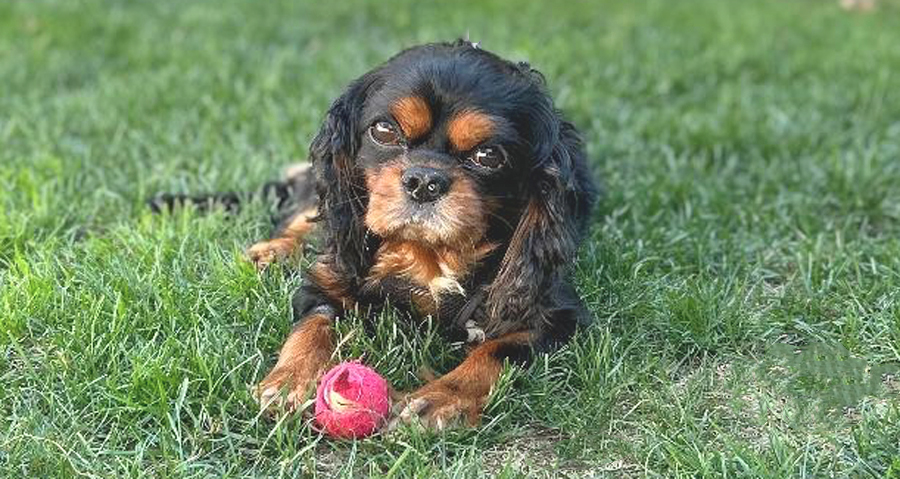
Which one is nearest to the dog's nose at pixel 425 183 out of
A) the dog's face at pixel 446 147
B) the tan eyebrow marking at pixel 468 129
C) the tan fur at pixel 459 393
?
the dog's face at pixel 446 147

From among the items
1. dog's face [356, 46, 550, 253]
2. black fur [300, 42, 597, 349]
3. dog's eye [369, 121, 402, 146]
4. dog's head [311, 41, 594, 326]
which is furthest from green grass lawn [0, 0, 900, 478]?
dog's eye [369, 121, 402, 146]

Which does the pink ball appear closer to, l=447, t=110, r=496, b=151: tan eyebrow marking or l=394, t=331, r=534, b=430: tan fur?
l=394, t=331, r=534, b=430: tan fur

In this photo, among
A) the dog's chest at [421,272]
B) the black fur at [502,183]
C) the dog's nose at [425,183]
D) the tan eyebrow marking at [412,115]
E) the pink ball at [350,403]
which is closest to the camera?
the pink ball at [350,403]

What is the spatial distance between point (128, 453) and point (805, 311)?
2489mm

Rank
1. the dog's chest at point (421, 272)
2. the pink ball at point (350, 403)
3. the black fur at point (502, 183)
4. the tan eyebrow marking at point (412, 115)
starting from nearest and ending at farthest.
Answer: the pink ball at point (350, 403) → the tan eyebrow marking at point (412, 115) → the black fur at point (502, 183) → the dog's chest at point (421, 272)

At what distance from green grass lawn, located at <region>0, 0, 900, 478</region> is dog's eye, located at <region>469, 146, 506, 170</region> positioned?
2.11ft

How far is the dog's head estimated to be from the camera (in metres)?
3.64

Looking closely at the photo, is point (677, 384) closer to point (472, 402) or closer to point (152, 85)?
point (472, 402)

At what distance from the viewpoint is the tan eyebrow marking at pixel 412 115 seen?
3654 mm

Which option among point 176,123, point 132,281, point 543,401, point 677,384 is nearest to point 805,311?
point 677,384

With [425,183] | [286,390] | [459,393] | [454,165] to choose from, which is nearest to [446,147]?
[454,165]

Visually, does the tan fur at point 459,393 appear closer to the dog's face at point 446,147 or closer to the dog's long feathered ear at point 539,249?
the dog's long feathered ear at point 539,249

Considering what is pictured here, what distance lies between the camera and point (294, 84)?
24.7ft

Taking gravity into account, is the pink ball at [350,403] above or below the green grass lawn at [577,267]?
above
